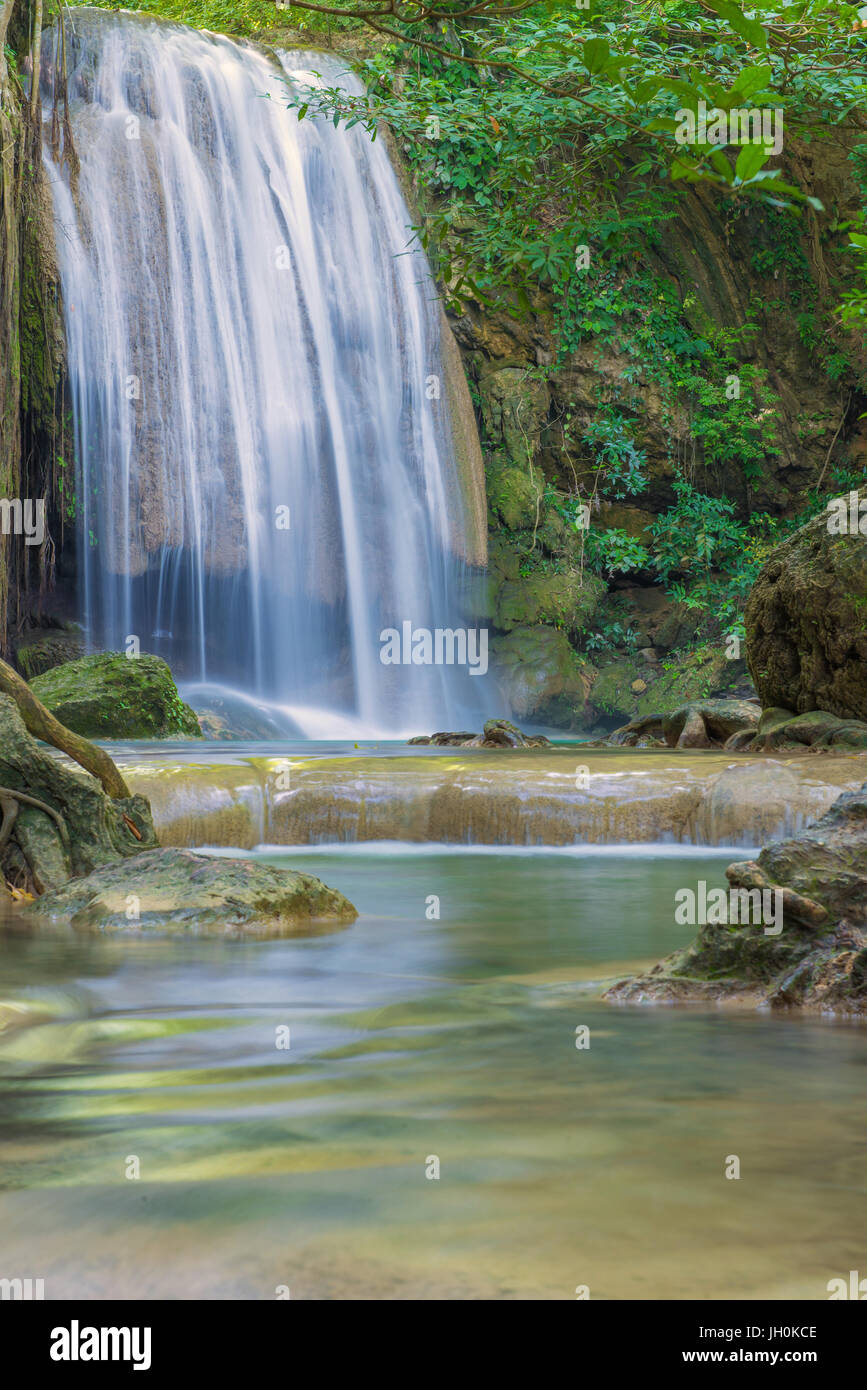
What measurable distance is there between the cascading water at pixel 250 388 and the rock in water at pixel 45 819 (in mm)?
9520

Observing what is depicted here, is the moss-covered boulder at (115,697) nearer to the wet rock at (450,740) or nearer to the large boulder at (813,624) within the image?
the wet rock at (450,740)

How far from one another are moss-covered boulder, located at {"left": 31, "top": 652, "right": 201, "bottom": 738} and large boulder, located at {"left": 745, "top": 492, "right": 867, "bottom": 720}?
5.24 m

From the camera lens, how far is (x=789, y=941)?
9.87ft

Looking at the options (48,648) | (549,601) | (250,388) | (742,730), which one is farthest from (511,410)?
(742,730)

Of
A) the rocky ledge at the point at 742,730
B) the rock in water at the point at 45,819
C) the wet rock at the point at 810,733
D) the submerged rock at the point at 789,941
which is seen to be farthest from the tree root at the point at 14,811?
the wet rock at the point at 810,733

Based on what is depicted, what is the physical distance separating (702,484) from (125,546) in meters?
8.67

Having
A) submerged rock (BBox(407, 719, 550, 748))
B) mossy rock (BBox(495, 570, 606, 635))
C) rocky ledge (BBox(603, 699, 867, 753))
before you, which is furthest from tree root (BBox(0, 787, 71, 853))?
mossy rock (BBox(495, 570, 606, 635))

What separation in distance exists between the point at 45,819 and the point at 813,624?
21.9 ft

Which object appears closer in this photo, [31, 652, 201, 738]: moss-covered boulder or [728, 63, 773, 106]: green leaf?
[728, 63, 773, 106]: green leaf

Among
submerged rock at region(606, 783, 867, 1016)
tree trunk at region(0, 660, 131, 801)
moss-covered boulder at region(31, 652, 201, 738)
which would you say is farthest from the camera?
moss-covered boulder at region(31, 652, 201, 738)

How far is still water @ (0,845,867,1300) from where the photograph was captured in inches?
59.6

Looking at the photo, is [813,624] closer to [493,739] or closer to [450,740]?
[493,739]

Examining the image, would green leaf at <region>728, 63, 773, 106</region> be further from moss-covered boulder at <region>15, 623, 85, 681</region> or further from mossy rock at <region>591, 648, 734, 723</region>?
→ mossy rock at <region>591, 648, 734, 723</region>
